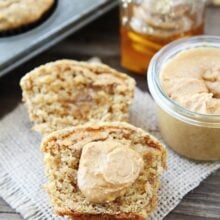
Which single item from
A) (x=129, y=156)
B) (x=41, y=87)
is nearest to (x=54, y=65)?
(x=41, y=87)

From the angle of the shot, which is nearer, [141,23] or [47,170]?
[47,170]

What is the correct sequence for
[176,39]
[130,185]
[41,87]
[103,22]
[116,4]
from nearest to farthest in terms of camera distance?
[130,185] → [41,87] → [176,39] → [116,4] → [103,22]

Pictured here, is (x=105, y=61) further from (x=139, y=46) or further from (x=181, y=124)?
(x=181, y=124)

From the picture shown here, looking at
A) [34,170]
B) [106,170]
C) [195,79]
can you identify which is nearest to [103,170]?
[106,170]

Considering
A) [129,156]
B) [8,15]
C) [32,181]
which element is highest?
[8,15]

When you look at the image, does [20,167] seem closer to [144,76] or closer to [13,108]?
[13,108]

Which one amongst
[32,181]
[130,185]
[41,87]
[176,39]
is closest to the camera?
[130,185]

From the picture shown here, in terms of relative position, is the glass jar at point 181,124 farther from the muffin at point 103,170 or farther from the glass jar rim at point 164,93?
the muffin at point 103,170

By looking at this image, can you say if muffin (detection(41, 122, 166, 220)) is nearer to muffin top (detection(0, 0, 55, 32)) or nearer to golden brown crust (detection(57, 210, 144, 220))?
golden brown crust (detection(57, 210, 144, 220))
